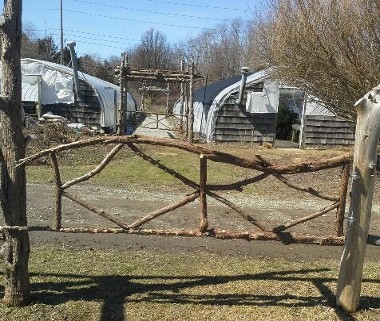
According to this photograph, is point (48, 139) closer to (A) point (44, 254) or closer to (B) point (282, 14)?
(B) point (282, 14)

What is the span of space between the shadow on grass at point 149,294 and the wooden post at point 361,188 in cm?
44

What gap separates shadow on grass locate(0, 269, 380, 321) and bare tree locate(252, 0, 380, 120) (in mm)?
8635

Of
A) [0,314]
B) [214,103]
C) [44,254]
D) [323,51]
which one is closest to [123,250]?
[44,254]

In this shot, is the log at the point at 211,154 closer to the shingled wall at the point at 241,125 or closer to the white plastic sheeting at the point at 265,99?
the white plastic sheeting at the point at 265,99

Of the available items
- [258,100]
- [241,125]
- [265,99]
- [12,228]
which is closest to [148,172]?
[12,228]

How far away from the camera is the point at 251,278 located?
16.3ft

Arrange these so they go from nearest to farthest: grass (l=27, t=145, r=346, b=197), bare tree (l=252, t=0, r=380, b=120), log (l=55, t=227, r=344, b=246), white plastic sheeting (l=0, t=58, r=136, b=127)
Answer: log (l=55, t=227, r=344, b=246) → grass (l=27, t=145, r=346, b=197) → bare tree (l=252, t=0, r=380, b=120) → white plastic sheeting (l=0, t=58, r=136, b=127)

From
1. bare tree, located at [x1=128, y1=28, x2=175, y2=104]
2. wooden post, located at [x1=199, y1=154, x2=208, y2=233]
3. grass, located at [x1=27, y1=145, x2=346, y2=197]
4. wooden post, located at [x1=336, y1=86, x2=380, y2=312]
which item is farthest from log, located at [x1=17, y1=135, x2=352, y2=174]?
bare tree, located at [x1=128, y1=28, x2=175, y2=104]

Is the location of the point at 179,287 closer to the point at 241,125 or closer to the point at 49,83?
the point at 241,125

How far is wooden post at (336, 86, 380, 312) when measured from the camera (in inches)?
154

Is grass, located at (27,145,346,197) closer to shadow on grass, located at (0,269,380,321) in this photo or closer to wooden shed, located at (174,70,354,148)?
wooden shed, located at (174,70,354,148)

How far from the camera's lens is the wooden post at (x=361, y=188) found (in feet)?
12.8

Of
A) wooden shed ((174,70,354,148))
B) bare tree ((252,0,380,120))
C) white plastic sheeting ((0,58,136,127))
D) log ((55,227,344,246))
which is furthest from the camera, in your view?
white plastic sheeting ((0,58,136,127))

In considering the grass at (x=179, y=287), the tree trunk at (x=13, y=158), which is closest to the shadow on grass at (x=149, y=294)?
the grass at (x=179, y=287)
